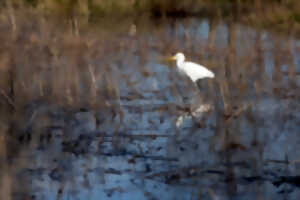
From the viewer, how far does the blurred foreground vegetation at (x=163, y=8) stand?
25.0ft

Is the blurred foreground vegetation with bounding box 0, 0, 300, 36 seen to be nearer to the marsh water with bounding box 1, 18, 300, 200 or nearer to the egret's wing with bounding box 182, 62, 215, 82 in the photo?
the marsh water with bounding box 1, 18, 300, 200

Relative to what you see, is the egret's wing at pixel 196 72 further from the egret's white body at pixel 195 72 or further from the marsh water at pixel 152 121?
the marsh water at pixel 152 121

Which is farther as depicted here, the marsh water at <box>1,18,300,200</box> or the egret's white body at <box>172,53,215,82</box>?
the egret's white body at <box>172,53,215,82</box>

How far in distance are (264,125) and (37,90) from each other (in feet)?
7.00

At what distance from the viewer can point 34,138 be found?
3738 mm

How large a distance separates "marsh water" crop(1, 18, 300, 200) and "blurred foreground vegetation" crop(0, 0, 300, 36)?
4.67 ft

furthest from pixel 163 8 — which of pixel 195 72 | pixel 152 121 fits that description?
pixel 152 121

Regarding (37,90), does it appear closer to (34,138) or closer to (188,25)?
(34,138)

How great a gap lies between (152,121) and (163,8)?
15.3 feet

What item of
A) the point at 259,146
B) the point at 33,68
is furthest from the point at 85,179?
the point at 33,68

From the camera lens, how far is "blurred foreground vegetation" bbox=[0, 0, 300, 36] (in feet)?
25.0

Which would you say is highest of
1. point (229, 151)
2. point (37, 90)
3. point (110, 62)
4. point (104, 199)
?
point (110, 62)

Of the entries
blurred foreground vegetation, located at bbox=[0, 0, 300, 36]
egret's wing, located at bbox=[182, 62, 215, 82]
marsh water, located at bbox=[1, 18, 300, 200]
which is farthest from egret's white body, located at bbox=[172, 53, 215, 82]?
blurred foreground vegetation, located at bbox=[0, 0, 300, 36]

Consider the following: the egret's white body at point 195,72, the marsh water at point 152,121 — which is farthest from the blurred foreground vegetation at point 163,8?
the egret's white body at point 195,72
